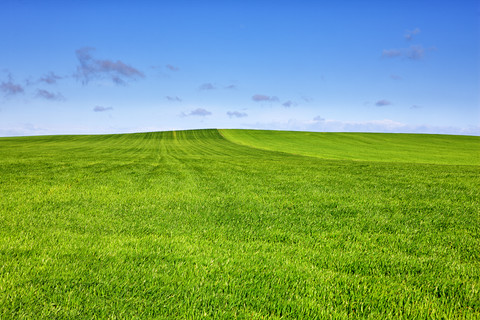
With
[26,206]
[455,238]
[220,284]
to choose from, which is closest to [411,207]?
[455,238]

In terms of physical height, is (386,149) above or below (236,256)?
above

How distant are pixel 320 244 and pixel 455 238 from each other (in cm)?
286

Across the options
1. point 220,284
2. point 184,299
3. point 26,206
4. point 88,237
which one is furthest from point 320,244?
point 26,206

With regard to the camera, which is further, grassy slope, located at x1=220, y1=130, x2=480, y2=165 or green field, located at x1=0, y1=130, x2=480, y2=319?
grassy slope, located at x1=220, y1=130, x2=480, y2=165

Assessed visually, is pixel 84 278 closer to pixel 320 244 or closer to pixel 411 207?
pixel 320 244

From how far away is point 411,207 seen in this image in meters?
7.64

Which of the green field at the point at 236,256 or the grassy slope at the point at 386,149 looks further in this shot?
the grassy slope at the point at 386,149

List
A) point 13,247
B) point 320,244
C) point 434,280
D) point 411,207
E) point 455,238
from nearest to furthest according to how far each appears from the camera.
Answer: point 434,280
point 13,247
point 320,244
point 455,238
point 411,207

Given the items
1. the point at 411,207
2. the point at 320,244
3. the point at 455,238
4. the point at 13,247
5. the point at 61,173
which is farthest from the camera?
the point at 61,173

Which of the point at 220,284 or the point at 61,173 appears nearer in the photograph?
the point at 220,284

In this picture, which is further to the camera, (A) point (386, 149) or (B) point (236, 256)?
(A) point (386, 149)

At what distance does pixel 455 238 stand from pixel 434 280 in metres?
2.18

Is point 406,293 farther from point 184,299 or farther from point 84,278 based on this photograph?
point 84,278

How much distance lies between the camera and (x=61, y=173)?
12.4m
